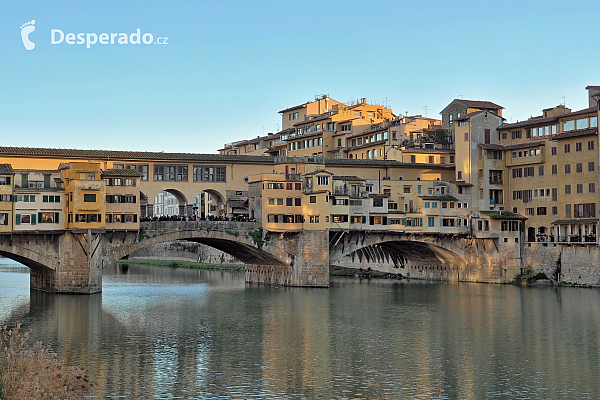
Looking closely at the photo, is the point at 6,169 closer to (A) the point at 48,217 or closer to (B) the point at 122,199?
(A) the point at 48,217

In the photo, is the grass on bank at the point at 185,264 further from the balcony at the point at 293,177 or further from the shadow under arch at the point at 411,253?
the balcony at the point at 293,177

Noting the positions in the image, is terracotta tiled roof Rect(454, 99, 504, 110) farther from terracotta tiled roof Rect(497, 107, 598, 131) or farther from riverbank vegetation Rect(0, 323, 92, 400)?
riverbank vegetation Rect(0, 323, 92, 400)

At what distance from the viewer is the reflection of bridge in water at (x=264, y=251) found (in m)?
67.9

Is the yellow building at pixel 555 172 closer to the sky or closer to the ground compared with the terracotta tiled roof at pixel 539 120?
closer to the ground

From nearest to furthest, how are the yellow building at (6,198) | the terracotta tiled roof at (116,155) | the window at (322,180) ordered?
the yellow building at (6,198) < the terracotta tiled roof at (116,155) < the window at (322,180)

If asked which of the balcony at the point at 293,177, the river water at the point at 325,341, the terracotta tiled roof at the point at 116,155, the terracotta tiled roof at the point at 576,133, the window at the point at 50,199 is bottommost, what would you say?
the river water at the point at 325,341

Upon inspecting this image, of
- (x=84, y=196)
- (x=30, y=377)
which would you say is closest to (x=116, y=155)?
(x=84, y=196)

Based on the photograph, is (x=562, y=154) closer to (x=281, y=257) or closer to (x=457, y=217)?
(x=457, y=217)

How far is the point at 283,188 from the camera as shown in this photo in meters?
78.8

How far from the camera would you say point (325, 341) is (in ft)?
152

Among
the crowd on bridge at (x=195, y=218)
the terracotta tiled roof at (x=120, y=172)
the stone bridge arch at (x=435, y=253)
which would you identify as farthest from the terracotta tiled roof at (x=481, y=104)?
the terracotta tiled roof at (x=120, y=172)

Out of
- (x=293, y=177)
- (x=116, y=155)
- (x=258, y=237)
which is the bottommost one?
(x=258, y=237)

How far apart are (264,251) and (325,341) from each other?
3239 cm

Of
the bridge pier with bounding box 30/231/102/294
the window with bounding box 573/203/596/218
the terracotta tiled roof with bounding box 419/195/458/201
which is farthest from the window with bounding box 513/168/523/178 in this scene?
→ the bridge pier with bounding box 30/231/102/294
